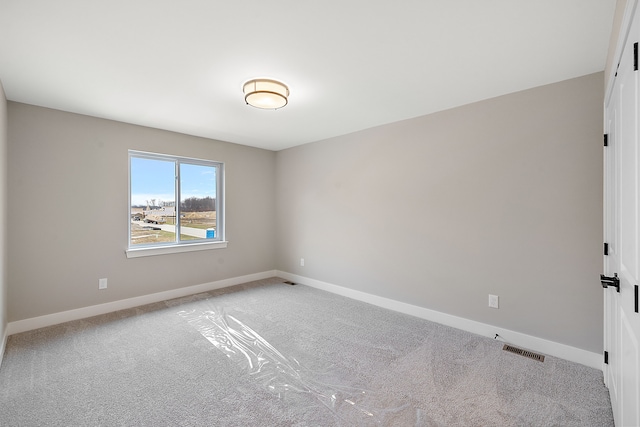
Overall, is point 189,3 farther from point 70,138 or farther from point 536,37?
point 70,138

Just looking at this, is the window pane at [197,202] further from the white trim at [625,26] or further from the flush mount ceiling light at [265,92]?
the white trim at [625,26]

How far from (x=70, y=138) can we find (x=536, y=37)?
4.48 metres

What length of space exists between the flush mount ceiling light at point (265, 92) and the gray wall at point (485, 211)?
166 cm

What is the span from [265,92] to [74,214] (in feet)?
8.87

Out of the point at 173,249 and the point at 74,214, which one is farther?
the point at 173,249

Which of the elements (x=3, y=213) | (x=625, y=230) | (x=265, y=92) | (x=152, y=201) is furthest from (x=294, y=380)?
(x=152, y=201)

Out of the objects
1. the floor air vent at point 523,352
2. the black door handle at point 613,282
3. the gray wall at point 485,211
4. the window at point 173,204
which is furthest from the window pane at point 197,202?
the black door handle at point 613,282

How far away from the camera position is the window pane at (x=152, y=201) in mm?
3883

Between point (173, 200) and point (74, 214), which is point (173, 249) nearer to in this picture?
point (173, 200)

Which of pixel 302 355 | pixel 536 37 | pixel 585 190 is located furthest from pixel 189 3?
pixel 585 190

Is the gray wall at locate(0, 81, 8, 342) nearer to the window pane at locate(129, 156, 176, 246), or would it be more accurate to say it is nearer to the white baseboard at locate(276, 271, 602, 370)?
the window pane at locate(129, 156, 176, 246)

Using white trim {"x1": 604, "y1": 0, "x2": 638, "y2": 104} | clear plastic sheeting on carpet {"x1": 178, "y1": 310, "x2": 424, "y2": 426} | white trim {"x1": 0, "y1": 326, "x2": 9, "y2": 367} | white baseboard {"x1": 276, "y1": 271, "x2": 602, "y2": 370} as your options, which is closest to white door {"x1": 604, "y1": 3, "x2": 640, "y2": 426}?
white trim {"x1": 604, "y1": 0, "x2": 638, "y2": 104}

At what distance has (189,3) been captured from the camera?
5.16 ft

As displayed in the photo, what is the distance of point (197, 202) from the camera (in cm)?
450
